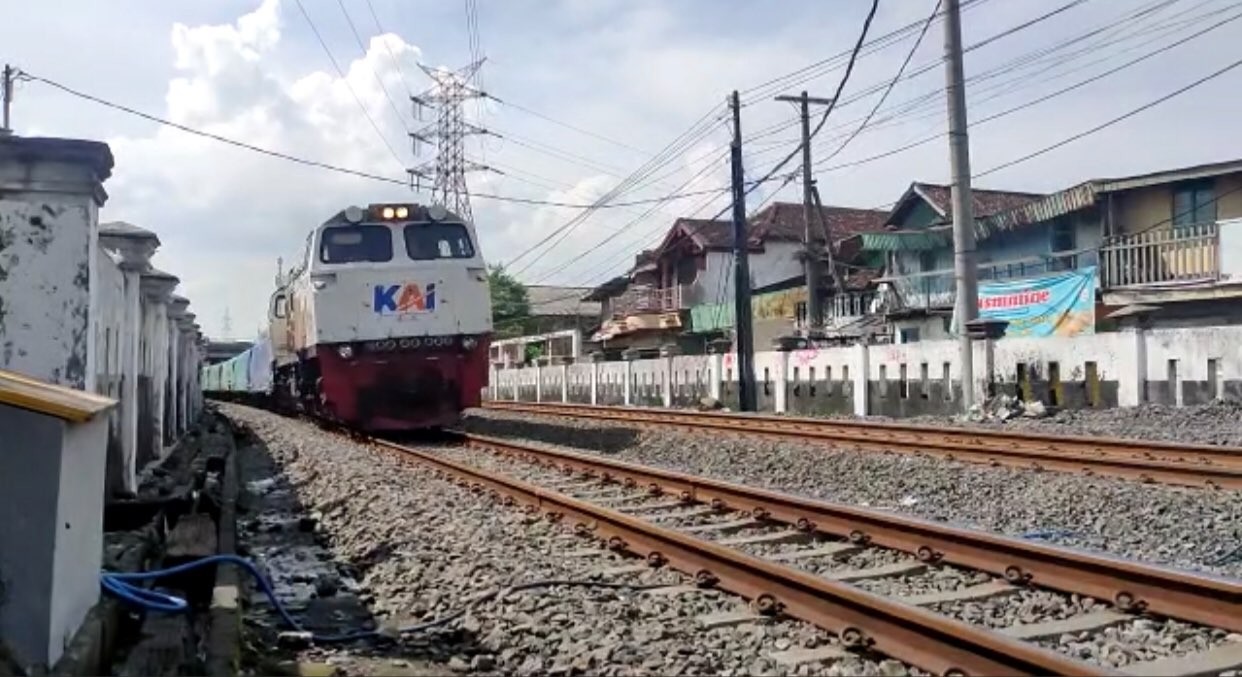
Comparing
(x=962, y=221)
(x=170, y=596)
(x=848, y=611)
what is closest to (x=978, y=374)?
(x=962, y=221)

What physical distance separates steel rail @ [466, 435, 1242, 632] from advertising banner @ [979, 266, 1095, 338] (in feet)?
38.3

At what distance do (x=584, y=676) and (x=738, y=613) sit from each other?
1118mm

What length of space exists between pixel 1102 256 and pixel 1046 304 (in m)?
6.58

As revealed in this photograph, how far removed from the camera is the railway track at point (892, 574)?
4.25 metres

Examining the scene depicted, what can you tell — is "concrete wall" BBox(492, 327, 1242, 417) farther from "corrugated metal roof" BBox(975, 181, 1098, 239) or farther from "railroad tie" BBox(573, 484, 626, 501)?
"corrugated metal roof" BBox(975, 181, 1098, 239)

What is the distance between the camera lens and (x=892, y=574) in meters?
5.98


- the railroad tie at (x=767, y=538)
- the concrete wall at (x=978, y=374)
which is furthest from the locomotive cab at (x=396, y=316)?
the railroad tie at (x=767, y=538)

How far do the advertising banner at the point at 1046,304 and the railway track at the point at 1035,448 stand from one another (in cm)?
518

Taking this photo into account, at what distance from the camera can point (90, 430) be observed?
171 inches

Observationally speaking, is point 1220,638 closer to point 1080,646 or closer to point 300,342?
point 1080,646

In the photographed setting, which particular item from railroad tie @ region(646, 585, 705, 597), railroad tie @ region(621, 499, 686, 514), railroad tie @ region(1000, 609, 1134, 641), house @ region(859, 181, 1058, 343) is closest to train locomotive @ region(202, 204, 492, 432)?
railroad tie @ region(621, 499, 686, 514)

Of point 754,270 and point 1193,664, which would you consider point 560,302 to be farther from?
A: point 1193,664

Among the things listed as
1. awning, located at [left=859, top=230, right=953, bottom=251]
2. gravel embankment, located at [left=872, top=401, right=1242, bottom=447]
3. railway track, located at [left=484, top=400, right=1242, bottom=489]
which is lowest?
railway track, located at [left=484, top=400, right=1242, bottom=489]

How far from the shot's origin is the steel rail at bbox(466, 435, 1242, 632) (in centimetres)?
476
